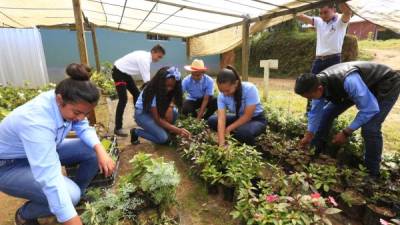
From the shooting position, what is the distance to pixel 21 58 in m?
8.08

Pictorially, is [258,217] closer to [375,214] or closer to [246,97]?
[375,214]

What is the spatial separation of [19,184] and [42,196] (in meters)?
0.17

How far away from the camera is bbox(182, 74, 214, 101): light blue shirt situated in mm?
4617

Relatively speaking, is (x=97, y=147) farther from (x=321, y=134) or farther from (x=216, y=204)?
(x=321, y=134)

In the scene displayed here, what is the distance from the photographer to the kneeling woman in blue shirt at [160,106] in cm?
361

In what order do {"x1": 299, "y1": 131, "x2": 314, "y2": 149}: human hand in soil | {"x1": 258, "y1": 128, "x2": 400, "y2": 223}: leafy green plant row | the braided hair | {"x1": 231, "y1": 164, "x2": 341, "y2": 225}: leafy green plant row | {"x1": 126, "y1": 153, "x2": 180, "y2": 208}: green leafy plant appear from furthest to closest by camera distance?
the braided hair
{"x1": 299, "y1": 131, "x2": 314, "y2": 149}: human hand in soil
{"x1": 258, "y1": 128, "x2": 400, "y2": 223}: leafy green plant row
{"x1": 126, "y1": 153, "x2": 180, "y2": 208}: green leafy plant
{"x1": 231, "y1": 164, "x2": 341, "y2": 225}: leafy green plant row

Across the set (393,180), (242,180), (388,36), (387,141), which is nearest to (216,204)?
(242,180)

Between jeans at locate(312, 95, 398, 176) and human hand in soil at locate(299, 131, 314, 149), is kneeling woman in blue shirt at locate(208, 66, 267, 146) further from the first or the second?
jeans at locate(312, 95, 398, 176)

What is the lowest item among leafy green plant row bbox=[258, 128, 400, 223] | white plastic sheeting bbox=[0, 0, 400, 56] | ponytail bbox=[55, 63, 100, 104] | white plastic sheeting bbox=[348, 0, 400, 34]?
leafy green plant row bbox=[258, 128, 400, 223]

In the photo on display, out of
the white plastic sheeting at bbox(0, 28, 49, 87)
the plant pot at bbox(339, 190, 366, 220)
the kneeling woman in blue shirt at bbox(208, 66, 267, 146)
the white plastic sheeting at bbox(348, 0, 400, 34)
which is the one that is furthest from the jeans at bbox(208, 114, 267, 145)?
the white plastic sheeting at bbox(0, 28, 49, 87)

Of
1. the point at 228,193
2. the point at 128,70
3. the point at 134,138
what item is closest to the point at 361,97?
the point at 228,193

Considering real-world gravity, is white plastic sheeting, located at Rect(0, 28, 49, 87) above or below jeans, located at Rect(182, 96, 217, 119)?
above

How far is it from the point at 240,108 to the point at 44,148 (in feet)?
8.07

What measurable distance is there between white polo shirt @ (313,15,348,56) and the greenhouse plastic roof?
0.50 metres
